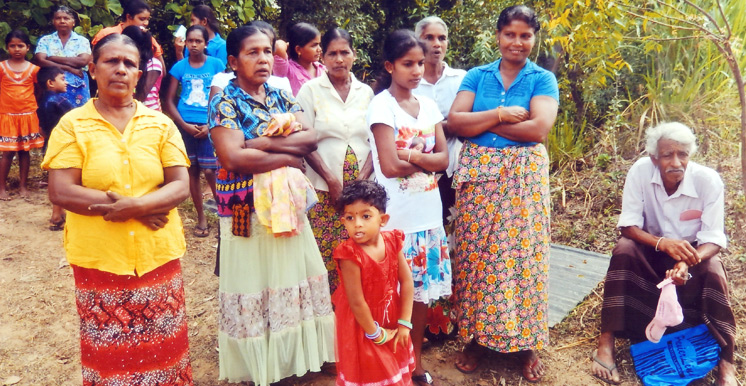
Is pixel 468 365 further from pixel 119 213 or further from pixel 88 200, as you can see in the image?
pixel 88 200

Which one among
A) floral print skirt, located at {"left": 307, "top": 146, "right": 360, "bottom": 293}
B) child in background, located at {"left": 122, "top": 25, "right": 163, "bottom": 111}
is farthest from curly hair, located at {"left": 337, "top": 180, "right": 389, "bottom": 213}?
child in background, located at {"left": 122, "top": 25, "right": 163, "bottom": 111}

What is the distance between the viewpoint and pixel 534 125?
2.87 meters

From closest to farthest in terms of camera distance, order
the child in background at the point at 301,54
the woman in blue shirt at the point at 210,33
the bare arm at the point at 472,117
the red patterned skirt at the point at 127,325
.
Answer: the red patterned skirt at the point at 127,325 < the bare arm at the point at 472,117 < the child in background at the point at 301,54 < the woman in blue shirt at the point at 210,33

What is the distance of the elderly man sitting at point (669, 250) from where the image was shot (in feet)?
10.3

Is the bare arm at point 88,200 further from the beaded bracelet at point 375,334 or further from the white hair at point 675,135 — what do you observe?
the white hair at point 675,135

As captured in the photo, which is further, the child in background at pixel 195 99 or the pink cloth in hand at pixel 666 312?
the child in background at pixel 195 99

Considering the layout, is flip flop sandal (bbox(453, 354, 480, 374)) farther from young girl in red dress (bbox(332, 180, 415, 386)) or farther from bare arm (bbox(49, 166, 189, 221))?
bare arm (bbox(49, 166, 189, 221))

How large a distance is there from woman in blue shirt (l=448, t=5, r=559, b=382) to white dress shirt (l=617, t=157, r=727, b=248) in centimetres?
73

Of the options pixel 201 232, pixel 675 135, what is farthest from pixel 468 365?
pixel 201 232

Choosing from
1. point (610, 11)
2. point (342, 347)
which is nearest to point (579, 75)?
point (610, 11)

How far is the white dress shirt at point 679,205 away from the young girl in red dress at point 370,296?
67.2 inches

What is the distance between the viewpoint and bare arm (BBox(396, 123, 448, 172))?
279 centimetres

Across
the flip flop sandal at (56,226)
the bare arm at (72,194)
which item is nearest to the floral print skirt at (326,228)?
the bare arm at (72,194)

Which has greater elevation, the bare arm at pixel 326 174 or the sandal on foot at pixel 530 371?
the bare arm at pixel 326 174
